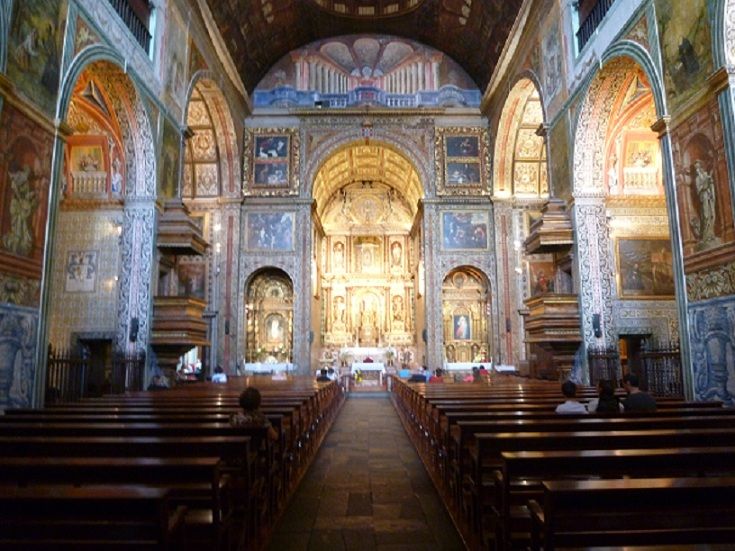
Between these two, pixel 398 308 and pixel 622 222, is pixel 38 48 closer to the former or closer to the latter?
pixel 622 222

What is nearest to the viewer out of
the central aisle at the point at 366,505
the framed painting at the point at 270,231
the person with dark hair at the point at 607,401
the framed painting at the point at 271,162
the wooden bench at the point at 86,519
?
the wooden bench at the point at 86,519

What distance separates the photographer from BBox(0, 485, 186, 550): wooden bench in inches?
82.3

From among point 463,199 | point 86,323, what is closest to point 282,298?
point 463,199

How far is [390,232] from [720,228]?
22361 mm

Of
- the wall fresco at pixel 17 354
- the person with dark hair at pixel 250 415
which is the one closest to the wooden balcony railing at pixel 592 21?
the person with dark hair at pixel 250 415

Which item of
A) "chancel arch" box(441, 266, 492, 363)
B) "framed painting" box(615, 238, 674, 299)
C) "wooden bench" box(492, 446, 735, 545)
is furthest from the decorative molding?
"chancel arch" box(441, 266, 492, 363)

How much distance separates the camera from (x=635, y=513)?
231 cm

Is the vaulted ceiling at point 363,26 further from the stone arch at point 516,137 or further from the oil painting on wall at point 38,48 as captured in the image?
the oil painting on wall at point 38,48

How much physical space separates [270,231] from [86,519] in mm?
18918

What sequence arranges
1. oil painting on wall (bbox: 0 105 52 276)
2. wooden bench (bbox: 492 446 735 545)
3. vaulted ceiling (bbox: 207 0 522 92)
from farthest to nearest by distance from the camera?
vaulted ceiling (bbox: 207 0 522 92), oil painting on wall (bbox: 0 105 52 276), wooden bench (bbox: 492 446 735 545)

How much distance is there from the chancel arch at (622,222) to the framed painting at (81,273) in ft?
38.4

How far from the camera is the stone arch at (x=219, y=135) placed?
58.4 ft

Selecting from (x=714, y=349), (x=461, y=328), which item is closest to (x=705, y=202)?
(x=714, y=349)

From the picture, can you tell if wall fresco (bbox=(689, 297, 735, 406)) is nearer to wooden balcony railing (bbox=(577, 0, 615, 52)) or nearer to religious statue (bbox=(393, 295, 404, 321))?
wooden balcony railing (bbox=(577, 0, 615, 52))
